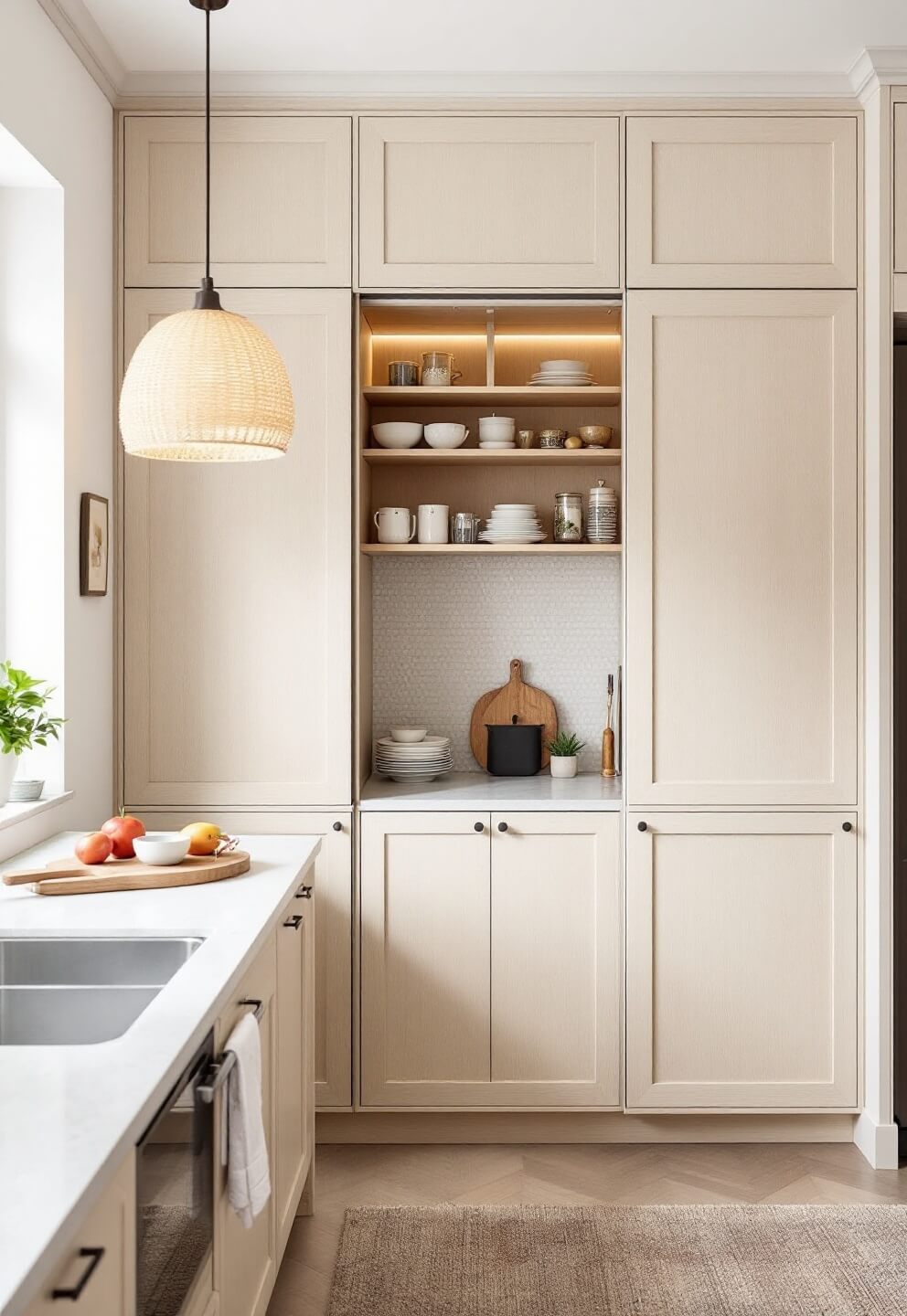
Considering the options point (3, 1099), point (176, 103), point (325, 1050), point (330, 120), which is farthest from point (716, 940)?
point (176, 103)

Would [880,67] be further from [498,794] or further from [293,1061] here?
[293,1061]

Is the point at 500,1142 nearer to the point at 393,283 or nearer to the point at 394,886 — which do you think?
the point at 394,886

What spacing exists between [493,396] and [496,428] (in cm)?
9

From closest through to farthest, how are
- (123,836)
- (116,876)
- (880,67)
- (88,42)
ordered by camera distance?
(116,876) → (123,836) → (88,42) → (880,67)

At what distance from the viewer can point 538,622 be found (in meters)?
3.48

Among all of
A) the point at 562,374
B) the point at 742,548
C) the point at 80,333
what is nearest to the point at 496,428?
the point at 562,374

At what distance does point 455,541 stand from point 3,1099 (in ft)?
7.29

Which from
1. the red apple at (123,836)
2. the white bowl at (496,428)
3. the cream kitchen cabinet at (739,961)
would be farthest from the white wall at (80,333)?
the cream kitchen cabinet at (739,961)

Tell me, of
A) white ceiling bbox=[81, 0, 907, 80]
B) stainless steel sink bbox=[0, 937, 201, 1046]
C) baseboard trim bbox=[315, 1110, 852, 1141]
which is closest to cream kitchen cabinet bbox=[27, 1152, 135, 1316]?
stainless steel sink bbox=[0, 937, 201, 1046]

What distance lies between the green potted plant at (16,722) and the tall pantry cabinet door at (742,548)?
1.45m

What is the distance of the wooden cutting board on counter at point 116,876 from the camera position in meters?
2.06

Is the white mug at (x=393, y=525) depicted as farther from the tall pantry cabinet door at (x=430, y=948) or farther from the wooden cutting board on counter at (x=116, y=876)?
the wooden cutting board on counter at (x=116, y=876)

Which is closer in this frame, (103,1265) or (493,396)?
(103,1265)

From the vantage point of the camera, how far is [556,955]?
2.98 metres
